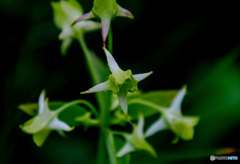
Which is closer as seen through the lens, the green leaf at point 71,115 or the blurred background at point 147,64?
the green leaf at point 71,115

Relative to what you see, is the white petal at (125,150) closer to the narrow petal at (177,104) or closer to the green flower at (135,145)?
the green flower at (135,145)

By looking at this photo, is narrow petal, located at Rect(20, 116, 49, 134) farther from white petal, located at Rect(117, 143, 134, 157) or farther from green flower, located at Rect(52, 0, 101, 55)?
green flower, located at Rect(52, 0, 101, 55)

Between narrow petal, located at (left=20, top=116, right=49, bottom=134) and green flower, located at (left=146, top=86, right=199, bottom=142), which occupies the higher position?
narrow petal, located at (left=20, top=116, right=49, bottom=134)

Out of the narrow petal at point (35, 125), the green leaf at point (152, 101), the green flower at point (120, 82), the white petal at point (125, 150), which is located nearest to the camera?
the green flower at point (120, 82)

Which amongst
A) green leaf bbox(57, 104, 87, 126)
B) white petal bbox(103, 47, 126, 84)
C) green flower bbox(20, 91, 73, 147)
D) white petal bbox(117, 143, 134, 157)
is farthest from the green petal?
white petal bbox(103, 47, 126, 84)

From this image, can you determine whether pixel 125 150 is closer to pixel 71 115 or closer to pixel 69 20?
pixel 71 115

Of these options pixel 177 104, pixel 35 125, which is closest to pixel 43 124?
pixel 35 125

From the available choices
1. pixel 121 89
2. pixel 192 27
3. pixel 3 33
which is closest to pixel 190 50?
pixel 192 27

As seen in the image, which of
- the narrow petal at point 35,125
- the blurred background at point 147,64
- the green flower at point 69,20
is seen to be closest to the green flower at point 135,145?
the narrow petal at point 35,125

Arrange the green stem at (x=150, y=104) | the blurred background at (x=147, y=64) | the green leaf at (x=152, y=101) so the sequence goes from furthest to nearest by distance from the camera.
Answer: the blurred background at (x=147, y=64)
the green leaf at (x=152, y=101)
the green stem at (x=150, y=104)
